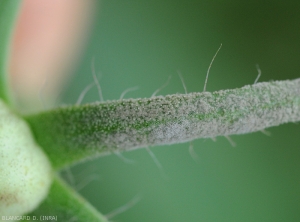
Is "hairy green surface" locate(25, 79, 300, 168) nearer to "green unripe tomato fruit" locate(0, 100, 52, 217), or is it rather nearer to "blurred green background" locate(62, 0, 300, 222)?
"green unripe tomato fruit" locate(0, 100, 52, 217)

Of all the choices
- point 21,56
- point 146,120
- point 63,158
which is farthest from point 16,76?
point 146,120

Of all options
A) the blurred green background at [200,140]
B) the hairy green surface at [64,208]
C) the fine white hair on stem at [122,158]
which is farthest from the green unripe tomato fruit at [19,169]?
the blurred green background at [200,140]

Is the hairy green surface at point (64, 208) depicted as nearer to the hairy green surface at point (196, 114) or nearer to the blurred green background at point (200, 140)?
the hairy green surface at point (196, 114)

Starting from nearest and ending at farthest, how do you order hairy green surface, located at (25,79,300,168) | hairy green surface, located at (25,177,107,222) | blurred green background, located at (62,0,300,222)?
hairy green surface, located at (25,79,300,168), hairy green surface, located at (25,177,107,222), blurred green background, located at (62,0,300,222)

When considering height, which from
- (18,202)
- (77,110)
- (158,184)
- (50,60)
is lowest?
(158,184)

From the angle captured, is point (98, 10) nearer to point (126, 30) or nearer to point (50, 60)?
point (126, 30)

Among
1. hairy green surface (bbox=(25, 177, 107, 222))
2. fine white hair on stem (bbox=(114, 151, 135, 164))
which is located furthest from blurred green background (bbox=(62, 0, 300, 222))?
hairy green surface (bbox=(25, 177, 107, 222))
